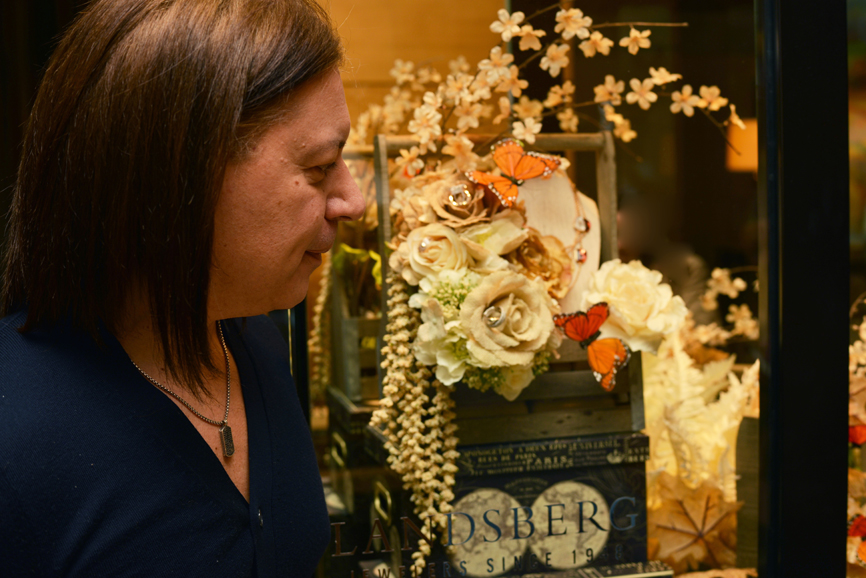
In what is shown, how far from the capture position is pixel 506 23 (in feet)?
4.02

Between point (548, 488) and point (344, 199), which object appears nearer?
point (344, 199)

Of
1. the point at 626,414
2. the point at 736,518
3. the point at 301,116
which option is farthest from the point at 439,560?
the point at 301,116

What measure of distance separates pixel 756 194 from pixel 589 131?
1.05 feet

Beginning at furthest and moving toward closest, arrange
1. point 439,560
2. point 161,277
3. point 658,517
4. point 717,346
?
point 717,346 < point 658,517 < point 439,560 < point 161,277

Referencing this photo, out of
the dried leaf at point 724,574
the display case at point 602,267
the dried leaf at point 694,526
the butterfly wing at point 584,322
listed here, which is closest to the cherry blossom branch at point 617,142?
the display case at point 602,267

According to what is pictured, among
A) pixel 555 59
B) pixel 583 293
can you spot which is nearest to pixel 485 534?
pixel 583 293

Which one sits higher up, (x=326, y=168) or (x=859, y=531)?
(x=326, y=168)

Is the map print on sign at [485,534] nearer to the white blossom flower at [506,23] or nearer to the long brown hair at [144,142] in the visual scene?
the long brown hair at [144,142]

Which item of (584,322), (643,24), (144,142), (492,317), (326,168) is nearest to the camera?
(144,142)

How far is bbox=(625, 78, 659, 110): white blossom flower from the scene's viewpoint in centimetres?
130

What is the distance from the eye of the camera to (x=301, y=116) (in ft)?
2.36

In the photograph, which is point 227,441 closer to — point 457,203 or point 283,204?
point 283,204

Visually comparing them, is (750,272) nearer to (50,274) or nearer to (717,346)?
(717,346)

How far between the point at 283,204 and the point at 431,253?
0.43m
